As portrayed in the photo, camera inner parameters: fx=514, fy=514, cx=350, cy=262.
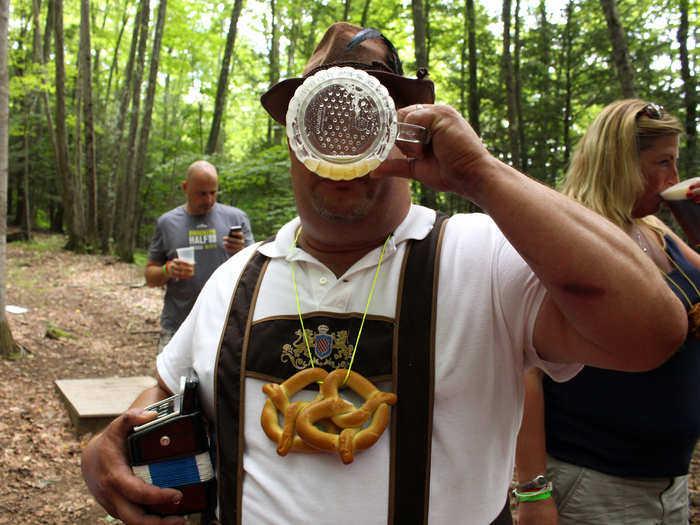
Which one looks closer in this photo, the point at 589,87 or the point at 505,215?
the point at 505,215

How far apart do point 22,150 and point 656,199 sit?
75.6 feet

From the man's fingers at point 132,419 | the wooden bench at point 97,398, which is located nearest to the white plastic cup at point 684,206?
the man's fingers at point 132,419

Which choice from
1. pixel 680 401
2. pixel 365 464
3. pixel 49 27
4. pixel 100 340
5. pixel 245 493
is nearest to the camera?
pixel 365 464

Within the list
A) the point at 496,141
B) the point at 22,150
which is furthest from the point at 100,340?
the point at 22,150

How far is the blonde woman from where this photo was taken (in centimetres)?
174

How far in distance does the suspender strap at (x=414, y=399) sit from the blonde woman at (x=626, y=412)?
29.2 inches

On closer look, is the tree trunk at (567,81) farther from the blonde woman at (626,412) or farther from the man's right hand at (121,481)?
the man's right hand at (121,481)

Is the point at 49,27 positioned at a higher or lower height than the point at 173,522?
higher

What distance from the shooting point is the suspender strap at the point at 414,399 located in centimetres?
122

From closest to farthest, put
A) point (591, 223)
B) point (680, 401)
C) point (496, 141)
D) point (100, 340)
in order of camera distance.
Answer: point (591, 223) < point (680, 401) < point (100, 340) < point (496, 141)

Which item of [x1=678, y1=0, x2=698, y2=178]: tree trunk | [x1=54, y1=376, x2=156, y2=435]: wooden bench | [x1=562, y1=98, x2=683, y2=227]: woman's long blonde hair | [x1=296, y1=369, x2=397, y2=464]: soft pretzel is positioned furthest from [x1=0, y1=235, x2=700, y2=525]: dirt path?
[x1=678, y1=0, x2=698, y2=178]: tree trunk

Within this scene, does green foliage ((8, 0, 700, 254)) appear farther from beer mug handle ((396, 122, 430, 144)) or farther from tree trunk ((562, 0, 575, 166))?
beer mug handle ((396, 122, 430, 144))

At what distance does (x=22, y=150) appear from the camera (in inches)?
785

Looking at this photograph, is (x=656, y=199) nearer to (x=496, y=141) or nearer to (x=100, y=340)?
(x=100, y=340)
